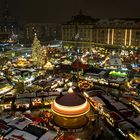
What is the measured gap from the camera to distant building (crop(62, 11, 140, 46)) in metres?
64.0

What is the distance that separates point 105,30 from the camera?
69.9 meters

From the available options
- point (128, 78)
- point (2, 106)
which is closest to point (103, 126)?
point (2, 106)

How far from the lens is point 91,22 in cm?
7406

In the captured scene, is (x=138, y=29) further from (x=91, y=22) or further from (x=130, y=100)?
(x=130, y=100)

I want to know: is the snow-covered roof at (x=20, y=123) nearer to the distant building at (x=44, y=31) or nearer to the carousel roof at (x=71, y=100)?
the carousel roof at (x=71, y=100)

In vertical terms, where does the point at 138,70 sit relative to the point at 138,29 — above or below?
below

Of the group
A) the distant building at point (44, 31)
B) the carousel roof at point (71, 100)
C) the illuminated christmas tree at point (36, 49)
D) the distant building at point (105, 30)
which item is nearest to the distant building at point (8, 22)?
the distant building at point (44, 31)

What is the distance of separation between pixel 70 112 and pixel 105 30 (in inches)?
2118

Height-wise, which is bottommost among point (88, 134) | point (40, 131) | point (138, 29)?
point (88, 134)

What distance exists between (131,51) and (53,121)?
4613 cm

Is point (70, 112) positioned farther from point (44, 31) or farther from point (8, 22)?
point (8, 22)

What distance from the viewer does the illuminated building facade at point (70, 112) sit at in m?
19.8

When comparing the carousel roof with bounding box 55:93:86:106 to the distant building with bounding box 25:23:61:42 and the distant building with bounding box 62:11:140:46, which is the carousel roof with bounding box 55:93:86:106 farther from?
the distant building with bounding box 25:23:61:42

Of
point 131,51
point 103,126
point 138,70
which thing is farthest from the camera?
point 131,51
